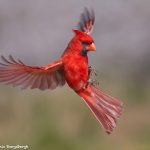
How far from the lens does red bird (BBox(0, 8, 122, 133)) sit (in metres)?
2.75

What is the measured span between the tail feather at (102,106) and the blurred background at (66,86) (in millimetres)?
3017

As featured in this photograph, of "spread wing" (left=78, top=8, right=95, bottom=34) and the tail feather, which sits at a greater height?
"spread wing" (left=78, top=8, right=95, bottom=34)

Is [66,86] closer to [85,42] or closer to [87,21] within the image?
[87,21]

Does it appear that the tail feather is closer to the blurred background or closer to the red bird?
the red bird

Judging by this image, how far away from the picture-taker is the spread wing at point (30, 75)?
2736 millimetres

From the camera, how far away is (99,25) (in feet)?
33.1

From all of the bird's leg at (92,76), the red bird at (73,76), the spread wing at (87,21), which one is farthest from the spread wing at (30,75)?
the spread wing at (87,21)

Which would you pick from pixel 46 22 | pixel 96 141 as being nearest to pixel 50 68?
pixel 96 141

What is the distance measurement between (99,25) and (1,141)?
433cm

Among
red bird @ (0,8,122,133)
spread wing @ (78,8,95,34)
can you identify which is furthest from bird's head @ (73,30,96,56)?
spread wing @ (78,8,95,34)

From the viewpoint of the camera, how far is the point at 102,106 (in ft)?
9.75

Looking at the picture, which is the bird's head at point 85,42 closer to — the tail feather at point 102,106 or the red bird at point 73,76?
the red bird at point 73,76

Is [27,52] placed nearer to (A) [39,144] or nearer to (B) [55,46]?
(B) [55,46]

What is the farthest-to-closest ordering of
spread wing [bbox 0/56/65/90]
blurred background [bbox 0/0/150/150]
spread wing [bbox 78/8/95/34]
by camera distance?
1. blurred background [bbox 0/0/150/150]
2. spread wing [bbox 78/8/95/34]
3. spread wing [bbox 0/56/65/90]
